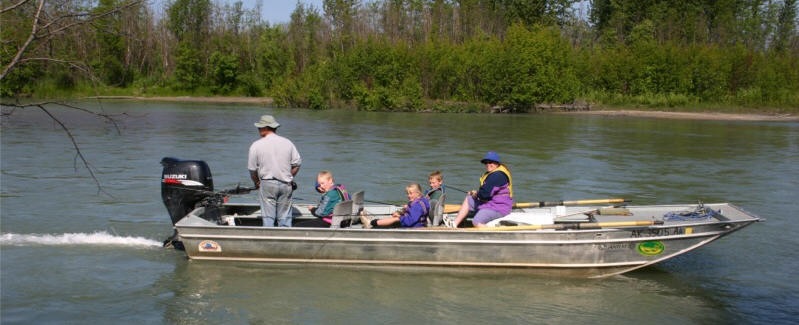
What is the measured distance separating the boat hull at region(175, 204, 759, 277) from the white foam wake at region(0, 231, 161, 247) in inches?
84.9

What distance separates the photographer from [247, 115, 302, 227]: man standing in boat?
9.23m

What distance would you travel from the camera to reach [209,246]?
31.8 feet

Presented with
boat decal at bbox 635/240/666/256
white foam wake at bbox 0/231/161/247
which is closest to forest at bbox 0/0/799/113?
white foam wake at bbox 0/231/161/247

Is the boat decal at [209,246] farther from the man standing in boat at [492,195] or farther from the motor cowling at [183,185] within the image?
the man standing in boat at [492,195]

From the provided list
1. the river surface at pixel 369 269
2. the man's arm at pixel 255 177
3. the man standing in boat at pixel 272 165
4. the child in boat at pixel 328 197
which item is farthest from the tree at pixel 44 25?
the child in boat at pixel 328 197

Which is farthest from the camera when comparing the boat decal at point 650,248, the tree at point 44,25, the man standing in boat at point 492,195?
the man standing in boat at point 492,195

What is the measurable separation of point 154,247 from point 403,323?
185 inches

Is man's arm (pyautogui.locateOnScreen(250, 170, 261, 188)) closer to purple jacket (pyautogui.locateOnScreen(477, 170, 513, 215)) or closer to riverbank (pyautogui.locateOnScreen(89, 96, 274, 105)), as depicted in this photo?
purple jacket (pyautogui.locateOnScreen(477, 170, 513, 215))

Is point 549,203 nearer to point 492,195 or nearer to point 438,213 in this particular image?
point 492,195

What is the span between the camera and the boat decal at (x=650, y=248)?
9.36 meters

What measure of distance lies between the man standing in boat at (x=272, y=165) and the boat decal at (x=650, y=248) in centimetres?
A: 438

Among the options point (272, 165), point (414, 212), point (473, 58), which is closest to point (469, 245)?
point (414, 212)

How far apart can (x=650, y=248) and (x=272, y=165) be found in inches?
190

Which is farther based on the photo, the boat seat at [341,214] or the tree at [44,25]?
the boat seat at [341,214]
